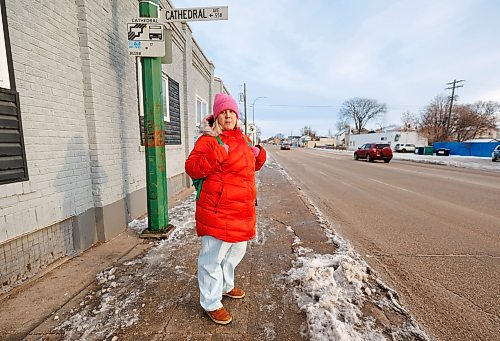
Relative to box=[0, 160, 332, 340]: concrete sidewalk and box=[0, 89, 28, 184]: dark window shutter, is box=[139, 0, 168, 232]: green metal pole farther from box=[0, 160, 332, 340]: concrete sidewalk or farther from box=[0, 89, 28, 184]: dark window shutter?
box=[0, 89, 28, 184]: dark window shutter

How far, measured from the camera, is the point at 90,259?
3.55 metres

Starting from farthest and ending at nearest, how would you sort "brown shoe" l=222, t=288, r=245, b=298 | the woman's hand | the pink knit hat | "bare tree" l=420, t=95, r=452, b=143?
1. "bare tree" l=420, t=95, r=452, b=143
2. "brown shoe" l=222, t=288, r=245, b=298
3. the woman's hand
4. the pink knit hat

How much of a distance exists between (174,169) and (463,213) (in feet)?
23.9

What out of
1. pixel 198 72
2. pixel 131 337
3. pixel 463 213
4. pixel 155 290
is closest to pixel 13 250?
pixel 155 290

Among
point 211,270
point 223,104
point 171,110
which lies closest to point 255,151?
point 223,104

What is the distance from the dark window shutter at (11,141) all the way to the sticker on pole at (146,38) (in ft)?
5.60

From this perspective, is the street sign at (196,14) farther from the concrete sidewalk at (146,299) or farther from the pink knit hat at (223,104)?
the concrete sidewalk at (146,299)

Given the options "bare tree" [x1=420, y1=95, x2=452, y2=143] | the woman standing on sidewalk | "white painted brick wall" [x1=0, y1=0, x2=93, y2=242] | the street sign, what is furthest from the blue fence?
"white painted brick wall" [x1=0, y1=0, x2=93, y2=242]

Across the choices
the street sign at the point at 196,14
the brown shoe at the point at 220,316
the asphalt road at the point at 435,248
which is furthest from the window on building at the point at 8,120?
the asphalt road at the point at 435,248

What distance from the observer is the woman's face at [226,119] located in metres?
2.29

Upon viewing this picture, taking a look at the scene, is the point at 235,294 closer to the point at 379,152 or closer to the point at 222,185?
the point at 222,185

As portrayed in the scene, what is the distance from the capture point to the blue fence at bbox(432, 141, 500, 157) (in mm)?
34303

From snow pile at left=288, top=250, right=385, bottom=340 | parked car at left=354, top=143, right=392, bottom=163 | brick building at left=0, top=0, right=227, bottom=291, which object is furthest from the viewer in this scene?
parked car at left=354, top=143, right=392, bottom=163

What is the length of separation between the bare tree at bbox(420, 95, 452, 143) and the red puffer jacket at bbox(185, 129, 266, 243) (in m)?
58.3
